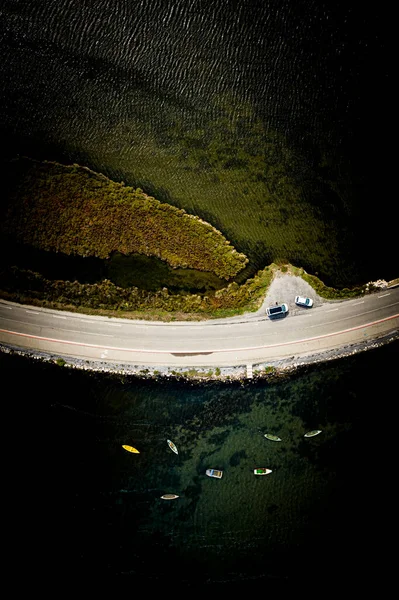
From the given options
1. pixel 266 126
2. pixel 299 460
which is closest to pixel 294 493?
pixel 299 460

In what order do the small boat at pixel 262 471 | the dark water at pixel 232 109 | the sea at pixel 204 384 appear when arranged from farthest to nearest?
the small boat at pixel 262 471
the sea at pixel 204 384
the dark water at pixel 232 109

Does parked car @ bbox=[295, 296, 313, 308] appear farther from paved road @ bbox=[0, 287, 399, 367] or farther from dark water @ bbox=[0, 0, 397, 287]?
dark water @ bbox=[0, 0, 397, 287]

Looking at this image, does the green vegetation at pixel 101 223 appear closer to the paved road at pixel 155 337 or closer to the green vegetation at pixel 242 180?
the green vegetation at pixel 242 180

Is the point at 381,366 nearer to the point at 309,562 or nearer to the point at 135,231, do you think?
the point at 309,562

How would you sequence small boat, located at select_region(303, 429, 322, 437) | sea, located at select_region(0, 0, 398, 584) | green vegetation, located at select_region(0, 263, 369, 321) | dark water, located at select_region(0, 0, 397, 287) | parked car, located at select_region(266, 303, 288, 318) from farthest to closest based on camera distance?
small boat, located at select_region(303, 429, 322, 437), green vegetation, located at select_region(0, 263, 369, 321), sea, located at select_region(0, 0, 398, 584), dark water, located at select_region(0, 0, 397, 287), parked car, located at select_region(266, 303, 288, 318)

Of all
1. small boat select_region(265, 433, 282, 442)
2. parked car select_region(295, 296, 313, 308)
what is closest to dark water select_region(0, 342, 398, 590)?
small boat select_region(265, 433, 282, 442)

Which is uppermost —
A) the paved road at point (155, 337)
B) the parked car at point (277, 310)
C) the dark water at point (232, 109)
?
the dark water at point (232, 109)

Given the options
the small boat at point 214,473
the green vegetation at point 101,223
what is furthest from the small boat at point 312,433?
the green vegetation at point 101,223
